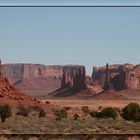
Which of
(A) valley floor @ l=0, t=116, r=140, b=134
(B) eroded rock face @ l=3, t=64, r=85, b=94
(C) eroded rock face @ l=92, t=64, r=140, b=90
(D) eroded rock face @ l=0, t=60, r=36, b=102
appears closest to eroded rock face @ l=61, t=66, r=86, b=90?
(B) eroded rock face @ l=3, t=64, r=85, b=94

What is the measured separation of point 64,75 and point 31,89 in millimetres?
17545

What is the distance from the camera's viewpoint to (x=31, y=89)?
451 feet

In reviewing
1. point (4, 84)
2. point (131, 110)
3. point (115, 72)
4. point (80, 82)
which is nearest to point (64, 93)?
point (80, 82)

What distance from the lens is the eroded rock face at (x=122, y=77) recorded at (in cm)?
11275

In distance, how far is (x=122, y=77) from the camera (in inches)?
4476

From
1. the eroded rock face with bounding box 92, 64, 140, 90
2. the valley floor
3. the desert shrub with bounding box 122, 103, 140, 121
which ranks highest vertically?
the eroded rock face with bounding box 92, 64, 140, 90

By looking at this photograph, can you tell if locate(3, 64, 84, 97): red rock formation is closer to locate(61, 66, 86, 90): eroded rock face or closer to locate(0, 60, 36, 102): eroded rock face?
locate(61, 66, 86, 90): eroded rock face

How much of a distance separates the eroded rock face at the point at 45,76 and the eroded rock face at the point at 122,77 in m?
5.71

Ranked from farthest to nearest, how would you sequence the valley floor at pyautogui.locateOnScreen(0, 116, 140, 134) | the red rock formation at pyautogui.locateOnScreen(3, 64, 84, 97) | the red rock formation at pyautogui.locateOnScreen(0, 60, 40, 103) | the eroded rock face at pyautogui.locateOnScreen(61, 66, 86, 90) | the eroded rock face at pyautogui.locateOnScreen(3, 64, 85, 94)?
1. the red rock formation at pyautogui.locateOnScreen(3, 64, 84, 97)
2. the eroded rock face at pyautogui.locateOnScreen(3, 64, 85, 94)
3. the eroded rock face at pyautogui.locateOnScreen(61, 66, 86, 90)
4. the red rock formation at pyautogui.locateOnScreen(0, 60, 40, 103)
5. the valley floor at pyautogui.locateOnScreen(0, 116, 140, 134)

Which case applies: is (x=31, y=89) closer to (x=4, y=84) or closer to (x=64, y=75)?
(x=64, y=75)

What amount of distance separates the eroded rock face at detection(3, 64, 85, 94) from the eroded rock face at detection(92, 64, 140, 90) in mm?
5707

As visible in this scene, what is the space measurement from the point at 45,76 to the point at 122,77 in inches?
1623

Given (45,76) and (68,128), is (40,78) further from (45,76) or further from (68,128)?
(68,128)

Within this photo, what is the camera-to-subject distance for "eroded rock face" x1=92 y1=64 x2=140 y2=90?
113 m
